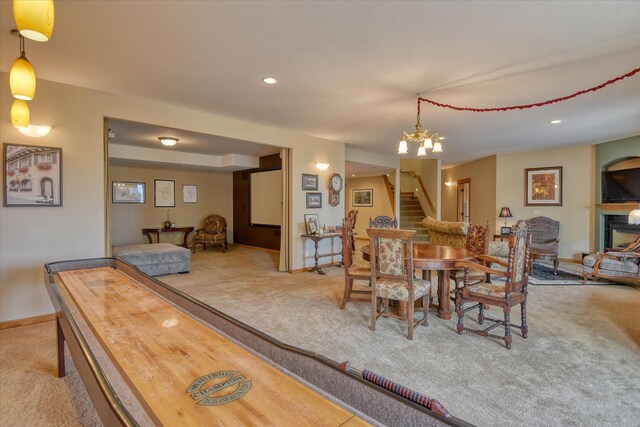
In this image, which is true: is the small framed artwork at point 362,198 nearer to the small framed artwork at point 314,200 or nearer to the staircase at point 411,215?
the staircase at point 411,215

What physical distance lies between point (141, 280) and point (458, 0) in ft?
9.48

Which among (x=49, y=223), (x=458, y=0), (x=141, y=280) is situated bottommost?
(x=141, y=280)

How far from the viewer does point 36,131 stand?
3.26 meters

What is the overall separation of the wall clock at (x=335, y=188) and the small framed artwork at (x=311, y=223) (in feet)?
2.16

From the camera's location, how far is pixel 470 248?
4117mm

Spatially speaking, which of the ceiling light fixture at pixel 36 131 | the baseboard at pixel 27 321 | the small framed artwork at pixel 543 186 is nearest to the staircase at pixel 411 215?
the small framed artwork at pixel 543 186

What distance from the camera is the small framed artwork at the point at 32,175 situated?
3137mm

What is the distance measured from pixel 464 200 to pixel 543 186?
274 centimetres

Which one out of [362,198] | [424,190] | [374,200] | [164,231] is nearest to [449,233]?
[424,190]

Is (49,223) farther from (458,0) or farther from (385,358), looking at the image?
(458,0)

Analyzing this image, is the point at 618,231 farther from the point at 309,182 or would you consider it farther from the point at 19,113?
the point at 19,113

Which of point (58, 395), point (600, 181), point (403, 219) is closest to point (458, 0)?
point (58, 395)

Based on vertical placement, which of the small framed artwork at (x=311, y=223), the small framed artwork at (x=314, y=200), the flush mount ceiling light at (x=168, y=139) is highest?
the flush mount ceiling light at (x=168, y=139)

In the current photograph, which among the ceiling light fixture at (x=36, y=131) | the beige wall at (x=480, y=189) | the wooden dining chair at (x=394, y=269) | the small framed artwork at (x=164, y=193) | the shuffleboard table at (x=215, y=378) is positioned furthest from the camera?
the small framed artwork at (x=164, y=193)
